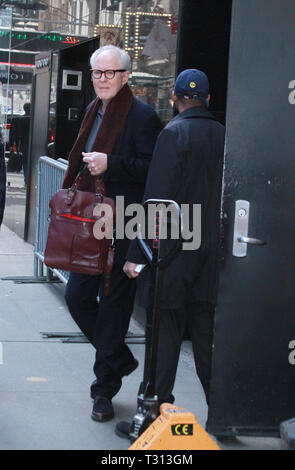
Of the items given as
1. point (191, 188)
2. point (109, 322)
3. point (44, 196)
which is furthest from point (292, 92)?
point (44, 196)

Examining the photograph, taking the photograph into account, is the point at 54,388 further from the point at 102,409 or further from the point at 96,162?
the point at 96,162

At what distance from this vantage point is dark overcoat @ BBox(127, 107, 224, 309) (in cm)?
431

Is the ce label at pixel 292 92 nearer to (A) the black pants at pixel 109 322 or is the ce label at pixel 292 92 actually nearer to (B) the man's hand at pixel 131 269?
(B) the man's hand at pixel 131 269

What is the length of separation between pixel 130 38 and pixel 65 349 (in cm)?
302

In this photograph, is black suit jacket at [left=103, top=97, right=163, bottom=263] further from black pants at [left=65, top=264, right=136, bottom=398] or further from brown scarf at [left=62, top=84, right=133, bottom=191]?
black pants at [left=65, top=264, right=136, bottom=398]

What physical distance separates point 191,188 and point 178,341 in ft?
2.55

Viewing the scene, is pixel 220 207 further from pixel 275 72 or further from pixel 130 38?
pixel 130 38

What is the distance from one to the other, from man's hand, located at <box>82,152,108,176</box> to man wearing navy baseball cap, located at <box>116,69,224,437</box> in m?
0.46

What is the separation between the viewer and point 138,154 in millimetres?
Result: 4941

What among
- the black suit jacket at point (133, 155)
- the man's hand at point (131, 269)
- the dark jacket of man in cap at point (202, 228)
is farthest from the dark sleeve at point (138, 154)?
the man's hand at point (131, 269)

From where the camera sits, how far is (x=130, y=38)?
7.90m

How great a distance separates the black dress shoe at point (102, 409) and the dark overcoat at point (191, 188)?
2.58 feet

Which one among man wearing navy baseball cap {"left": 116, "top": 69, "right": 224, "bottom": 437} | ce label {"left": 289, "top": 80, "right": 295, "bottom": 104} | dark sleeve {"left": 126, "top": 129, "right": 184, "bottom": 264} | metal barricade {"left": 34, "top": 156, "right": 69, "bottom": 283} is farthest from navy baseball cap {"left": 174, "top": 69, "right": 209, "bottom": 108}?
metal barricade {"left": 34, "top": 156, "right": 69, "bottom": 283}
